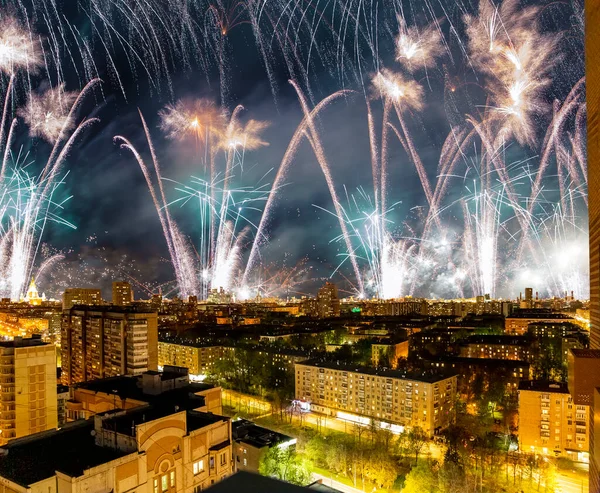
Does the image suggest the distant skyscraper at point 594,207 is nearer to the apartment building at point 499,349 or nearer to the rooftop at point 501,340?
the apartment building at point 499,349

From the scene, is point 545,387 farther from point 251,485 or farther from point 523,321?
point 523,321

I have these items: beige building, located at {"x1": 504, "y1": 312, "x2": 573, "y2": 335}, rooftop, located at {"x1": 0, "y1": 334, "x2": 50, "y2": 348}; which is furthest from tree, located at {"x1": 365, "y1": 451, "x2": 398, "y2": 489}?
beige building, located at {"x1": 504, "y1": 312, "x2": 573, "y2": 335}

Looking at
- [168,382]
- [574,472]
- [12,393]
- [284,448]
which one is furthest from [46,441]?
[574,472]

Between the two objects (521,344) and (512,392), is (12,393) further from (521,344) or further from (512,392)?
(521,344)

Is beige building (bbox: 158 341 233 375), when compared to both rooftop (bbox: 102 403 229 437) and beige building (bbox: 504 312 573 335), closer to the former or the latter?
rooftop (bbox: 102 403 229 437)

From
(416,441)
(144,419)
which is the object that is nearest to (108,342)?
(416,441)

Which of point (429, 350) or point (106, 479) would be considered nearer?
point (106, 479)
